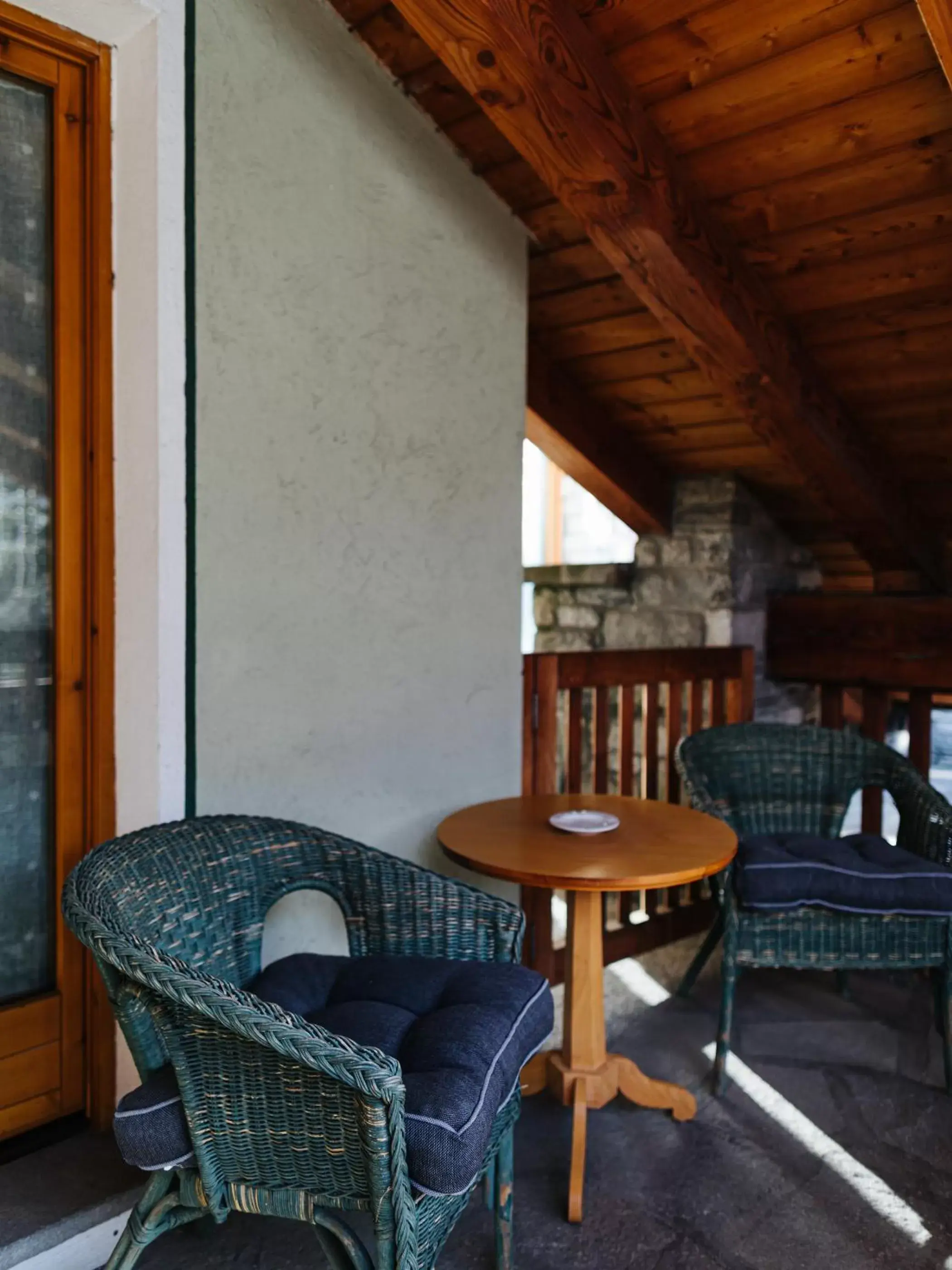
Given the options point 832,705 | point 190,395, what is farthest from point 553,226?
point 832,705

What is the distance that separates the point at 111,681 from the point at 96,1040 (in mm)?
768

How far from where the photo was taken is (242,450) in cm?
221

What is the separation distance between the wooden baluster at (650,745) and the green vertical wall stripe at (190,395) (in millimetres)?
1676

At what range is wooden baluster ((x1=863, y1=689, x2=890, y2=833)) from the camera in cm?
368

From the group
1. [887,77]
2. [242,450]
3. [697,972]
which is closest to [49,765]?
[242,450]

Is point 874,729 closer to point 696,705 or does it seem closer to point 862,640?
point 862,640

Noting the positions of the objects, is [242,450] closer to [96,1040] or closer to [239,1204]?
[96,1040]

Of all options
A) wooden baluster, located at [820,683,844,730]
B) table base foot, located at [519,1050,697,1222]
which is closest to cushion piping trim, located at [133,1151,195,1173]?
table base foot, located at [519,1050,697,1222]

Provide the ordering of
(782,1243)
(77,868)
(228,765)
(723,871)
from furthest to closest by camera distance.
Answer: (723,871) < (228,765) < (782,1243) < (77,868)

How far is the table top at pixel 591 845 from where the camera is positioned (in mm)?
1983

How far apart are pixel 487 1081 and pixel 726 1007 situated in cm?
Result: 119

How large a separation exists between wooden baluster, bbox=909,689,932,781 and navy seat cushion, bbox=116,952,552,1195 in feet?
7.45

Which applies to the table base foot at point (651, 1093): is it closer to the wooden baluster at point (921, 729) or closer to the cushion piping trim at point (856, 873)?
the cushion piping trim at point (856, 873)

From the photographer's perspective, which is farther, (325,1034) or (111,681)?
(111,681)
